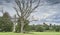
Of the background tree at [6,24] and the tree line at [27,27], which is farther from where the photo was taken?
the background tree at [6,24]

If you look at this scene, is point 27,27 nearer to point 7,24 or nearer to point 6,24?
point 7,24

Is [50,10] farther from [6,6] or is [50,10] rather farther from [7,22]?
[7,22]

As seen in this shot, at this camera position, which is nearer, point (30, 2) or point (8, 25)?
point (30, 2)


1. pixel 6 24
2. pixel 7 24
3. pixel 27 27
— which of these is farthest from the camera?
pixel 6 24

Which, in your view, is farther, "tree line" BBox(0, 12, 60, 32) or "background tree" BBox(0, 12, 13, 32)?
"background tree" BBox(0, 12, 13, 32)

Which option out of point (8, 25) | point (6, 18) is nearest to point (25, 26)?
point (8, 25)

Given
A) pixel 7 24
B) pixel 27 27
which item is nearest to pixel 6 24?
pixel 7 24

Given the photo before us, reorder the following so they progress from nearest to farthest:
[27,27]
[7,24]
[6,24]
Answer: [27,27] < [7,24] < [6,24]

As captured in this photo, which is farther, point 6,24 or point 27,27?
point 6,24

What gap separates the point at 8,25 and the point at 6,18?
1545mm

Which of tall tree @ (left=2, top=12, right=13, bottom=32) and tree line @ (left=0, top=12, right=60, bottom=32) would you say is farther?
tall tree @ (left=2, top=12, right=13, bottom=32)

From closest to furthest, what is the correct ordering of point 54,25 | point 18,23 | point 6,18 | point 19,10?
point 54,25, point 19,10, point 18,23, point 6,18

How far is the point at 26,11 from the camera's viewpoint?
16844 mm

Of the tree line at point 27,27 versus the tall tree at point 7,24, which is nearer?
the tree line at point 27,27
